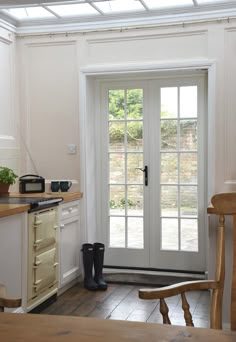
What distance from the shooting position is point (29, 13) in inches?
187

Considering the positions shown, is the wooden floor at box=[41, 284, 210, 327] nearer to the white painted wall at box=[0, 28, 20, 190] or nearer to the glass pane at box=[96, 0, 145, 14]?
the white painted wall at box=[0, 28, 20, 190]

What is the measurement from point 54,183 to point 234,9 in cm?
232

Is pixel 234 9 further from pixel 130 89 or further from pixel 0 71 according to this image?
pixel 0 71

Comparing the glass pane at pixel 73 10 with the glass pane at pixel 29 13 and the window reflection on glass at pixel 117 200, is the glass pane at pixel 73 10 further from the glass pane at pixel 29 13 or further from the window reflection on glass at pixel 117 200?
the window reflection on glass at pixel 117 200

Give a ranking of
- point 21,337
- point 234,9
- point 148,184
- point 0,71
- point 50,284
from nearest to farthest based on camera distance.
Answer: point 21,337 < point 50,284 < point 234,9 < point 0,71 < point 148,184

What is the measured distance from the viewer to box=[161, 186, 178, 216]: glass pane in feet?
16.1

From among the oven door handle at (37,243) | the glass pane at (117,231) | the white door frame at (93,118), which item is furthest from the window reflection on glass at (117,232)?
the oven door handle at (37,243)

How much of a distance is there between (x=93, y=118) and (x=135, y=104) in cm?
46

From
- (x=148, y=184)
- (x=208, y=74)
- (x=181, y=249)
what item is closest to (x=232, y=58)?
(x=208, y=74)

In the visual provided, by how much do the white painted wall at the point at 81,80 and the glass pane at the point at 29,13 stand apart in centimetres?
21

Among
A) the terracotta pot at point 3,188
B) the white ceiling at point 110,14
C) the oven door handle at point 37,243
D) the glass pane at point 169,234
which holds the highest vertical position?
the white ceiling at point 110,14

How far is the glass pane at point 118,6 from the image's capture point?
443 cm

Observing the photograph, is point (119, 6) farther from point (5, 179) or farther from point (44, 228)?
point (44, 228)

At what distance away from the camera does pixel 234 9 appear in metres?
4.35
